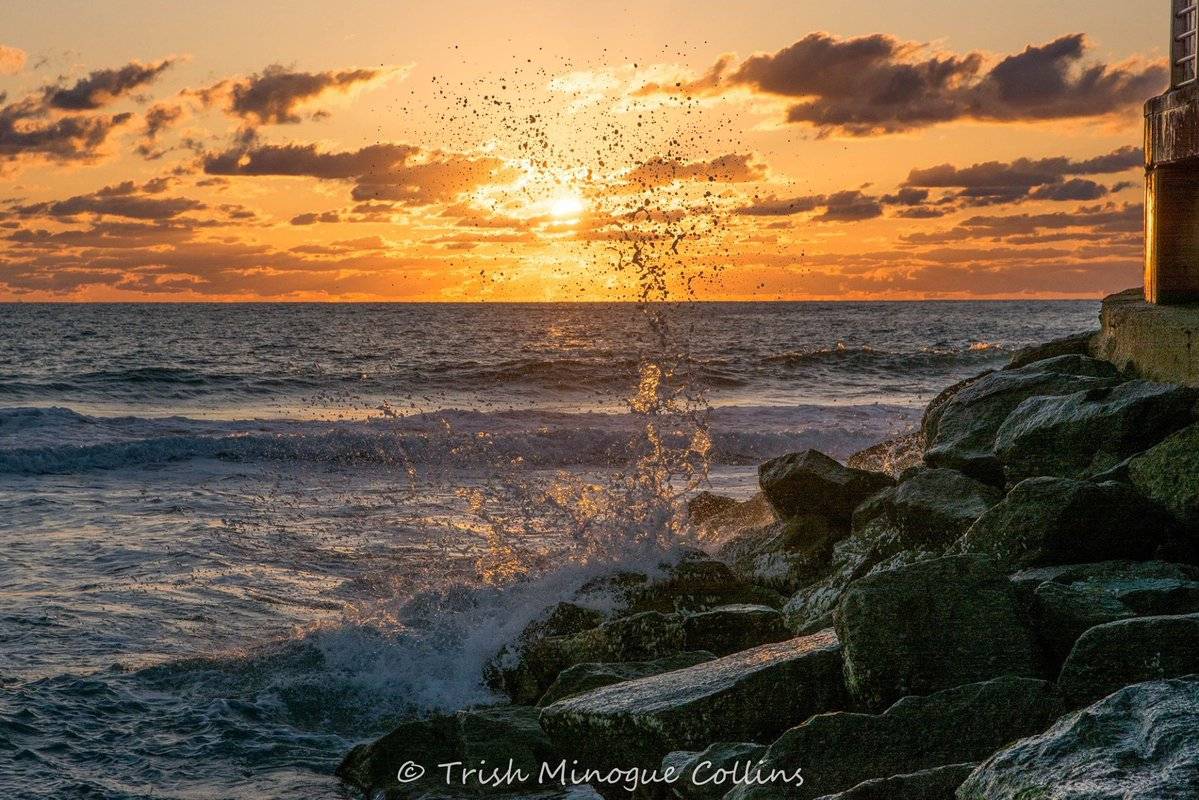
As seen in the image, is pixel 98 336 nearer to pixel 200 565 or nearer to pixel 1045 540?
pixel 200 565

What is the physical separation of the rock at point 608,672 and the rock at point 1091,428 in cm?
276

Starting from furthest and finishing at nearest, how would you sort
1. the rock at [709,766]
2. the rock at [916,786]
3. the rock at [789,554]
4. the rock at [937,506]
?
the rock at [789,554]
the rock at [937,506]
the rock at [709,766]
the rock at [916,786]

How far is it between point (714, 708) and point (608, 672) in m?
1.33

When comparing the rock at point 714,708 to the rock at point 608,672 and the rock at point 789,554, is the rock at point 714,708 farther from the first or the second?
the rock at point 789,554

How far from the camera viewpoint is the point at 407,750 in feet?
20.3

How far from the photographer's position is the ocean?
7219 mm

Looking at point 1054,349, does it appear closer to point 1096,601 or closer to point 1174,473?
point 1174,473

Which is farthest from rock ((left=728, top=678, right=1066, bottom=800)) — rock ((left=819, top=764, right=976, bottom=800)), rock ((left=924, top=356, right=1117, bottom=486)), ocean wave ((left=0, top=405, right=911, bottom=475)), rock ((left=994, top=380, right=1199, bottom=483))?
ocean wave ((left=0, top=405, right=911, bottom=475))

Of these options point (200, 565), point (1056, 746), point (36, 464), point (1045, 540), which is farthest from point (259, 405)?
point (1056, 746)

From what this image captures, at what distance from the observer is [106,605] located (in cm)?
980

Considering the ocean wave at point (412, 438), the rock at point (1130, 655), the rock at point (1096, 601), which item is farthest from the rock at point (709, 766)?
the ocean wave at point (412, 438)

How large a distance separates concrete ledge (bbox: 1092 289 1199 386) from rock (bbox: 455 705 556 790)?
5.61 m

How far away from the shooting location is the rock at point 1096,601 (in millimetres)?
5277

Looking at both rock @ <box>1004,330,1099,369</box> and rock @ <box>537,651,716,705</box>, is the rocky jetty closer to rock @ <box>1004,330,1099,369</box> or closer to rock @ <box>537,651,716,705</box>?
rock @ <box>537,651,716,705</box>
